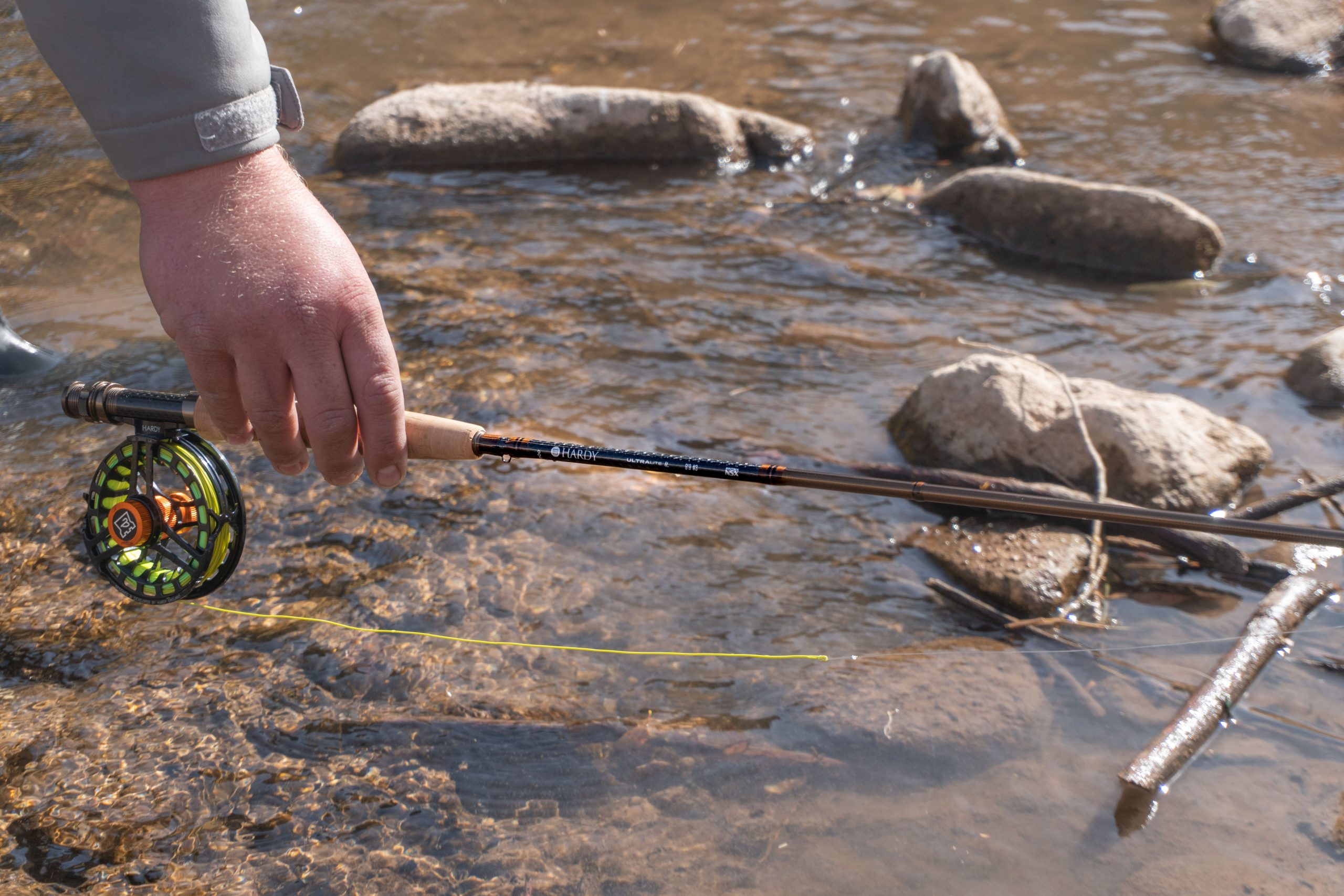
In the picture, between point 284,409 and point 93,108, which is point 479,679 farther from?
point 93,108

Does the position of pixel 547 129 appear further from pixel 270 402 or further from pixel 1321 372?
pixel 270 402

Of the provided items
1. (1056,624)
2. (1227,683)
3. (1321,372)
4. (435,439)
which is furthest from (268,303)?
(1321,372)

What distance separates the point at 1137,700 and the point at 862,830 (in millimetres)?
1052

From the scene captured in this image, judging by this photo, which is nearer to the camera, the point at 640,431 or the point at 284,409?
the point at 284,409

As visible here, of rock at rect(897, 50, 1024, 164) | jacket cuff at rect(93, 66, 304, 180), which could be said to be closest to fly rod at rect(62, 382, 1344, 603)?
jacket cuff at rect(93, 66, 304, 180)

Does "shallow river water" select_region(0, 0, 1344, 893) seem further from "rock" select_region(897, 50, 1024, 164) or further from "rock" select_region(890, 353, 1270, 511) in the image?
"rock" select_region(897, 50, 1024, 164)

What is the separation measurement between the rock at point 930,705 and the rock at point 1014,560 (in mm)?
234

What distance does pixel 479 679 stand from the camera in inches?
122

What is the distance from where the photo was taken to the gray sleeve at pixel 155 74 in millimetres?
1467

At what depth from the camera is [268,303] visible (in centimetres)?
150

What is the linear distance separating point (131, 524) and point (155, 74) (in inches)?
46.5

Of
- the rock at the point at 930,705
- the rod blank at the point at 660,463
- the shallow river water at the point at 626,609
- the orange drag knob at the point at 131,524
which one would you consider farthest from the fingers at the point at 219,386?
the rock at the point at 930,705

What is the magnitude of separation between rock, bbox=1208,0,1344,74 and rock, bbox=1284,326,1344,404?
18.0 ft

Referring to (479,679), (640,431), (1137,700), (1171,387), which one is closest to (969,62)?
(1171,387)
